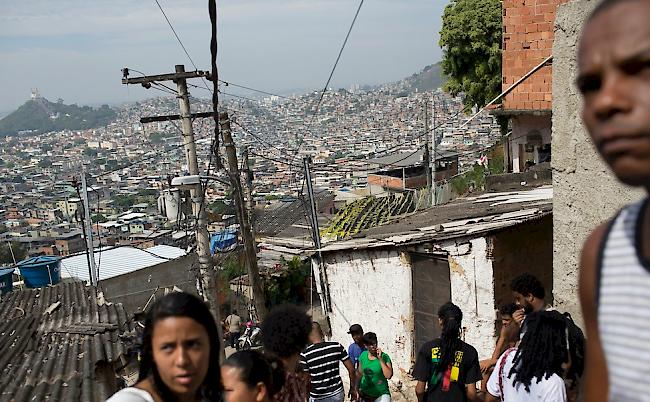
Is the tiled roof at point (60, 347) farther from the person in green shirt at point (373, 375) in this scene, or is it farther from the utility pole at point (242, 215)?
the utility pole at point (242, 215)

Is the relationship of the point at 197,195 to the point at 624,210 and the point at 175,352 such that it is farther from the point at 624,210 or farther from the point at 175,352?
the point at 624,210

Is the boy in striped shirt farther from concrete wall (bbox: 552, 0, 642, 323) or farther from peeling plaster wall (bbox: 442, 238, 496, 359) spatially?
peeling plaster wall (bbox: 442, 238, 496, 359)

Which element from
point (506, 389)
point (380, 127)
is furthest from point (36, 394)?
point (380, 127)

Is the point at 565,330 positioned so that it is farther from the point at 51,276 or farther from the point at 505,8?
the point at 51,276

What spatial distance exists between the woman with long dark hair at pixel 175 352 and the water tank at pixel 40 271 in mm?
17737

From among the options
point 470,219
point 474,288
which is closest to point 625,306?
point 474,288

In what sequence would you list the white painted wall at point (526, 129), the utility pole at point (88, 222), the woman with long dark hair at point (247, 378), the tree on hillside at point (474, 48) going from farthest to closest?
the tree on hillside at point (474, 48) < the utility pole at point (88, 222) < the white painted wall at point (526, 129) < the woman with long dark hair at point (247, 378)

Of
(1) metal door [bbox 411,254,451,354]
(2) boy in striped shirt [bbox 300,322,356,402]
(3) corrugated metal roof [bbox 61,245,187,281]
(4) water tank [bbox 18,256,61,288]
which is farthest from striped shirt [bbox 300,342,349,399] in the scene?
(3) corrugated metal roof [bbox 61,245,187,281]

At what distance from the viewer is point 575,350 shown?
352 cm

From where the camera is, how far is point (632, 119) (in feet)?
3.23

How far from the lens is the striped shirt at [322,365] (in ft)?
14.8

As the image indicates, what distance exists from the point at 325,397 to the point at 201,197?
8074 mm

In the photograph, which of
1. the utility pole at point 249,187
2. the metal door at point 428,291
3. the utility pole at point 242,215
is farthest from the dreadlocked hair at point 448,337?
the utility pole at point 249,187

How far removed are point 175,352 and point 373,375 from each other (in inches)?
141
